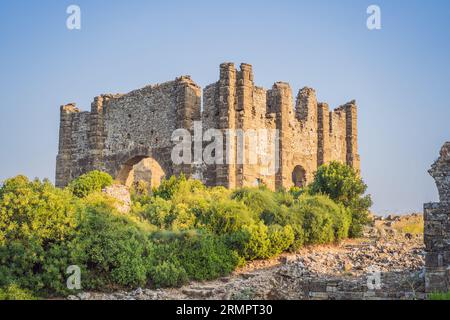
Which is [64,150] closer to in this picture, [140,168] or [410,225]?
[140,168]

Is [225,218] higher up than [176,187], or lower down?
lower down

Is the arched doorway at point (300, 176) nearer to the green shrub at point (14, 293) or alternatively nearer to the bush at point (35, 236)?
the bush at point (35, 236)

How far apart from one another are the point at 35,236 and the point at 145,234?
9.06ft

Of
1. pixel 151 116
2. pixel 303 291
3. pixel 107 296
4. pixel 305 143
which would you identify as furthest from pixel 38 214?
pixel 305 143

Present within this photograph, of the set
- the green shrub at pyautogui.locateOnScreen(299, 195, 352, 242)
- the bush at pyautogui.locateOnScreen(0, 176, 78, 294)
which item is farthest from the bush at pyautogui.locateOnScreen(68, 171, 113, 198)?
the bush at pyautogui.locateOnScreen(0, 176, 78, 294)

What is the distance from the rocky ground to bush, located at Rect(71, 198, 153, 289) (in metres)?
0.43

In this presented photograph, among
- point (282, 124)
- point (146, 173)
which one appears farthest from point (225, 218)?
point (146, 173)

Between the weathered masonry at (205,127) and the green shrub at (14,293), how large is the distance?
12087mm

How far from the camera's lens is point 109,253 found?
13.9 metres

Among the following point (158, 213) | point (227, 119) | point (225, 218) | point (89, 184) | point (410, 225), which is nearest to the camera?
point (225, 218)

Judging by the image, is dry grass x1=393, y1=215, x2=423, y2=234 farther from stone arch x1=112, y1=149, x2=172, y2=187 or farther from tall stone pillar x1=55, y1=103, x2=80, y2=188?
tall stone pillar x1=55, y1=103, x2=80, y2=188

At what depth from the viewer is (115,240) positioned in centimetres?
1427
